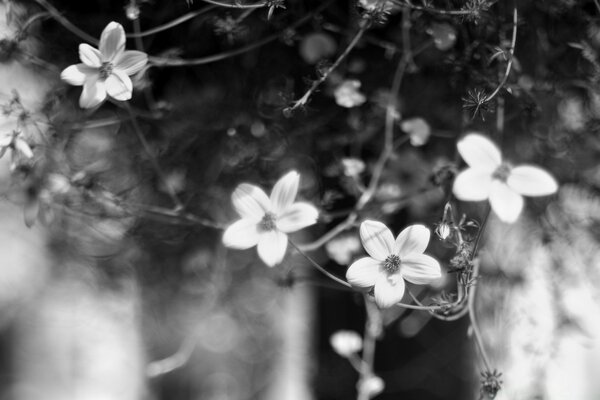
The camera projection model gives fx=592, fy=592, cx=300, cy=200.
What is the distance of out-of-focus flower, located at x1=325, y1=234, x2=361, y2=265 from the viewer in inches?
25.8

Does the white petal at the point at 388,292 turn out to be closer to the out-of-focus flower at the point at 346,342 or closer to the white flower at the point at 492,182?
the white flower at the point at 492,182

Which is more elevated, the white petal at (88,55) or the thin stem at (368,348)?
the white petal at (88,55)

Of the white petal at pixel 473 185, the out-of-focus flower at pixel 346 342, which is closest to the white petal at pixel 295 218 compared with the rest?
the white petal at pixel 473 185

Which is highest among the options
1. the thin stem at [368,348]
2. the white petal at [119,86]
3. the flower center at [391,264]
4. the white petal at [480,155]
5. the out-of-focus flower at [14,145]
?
the white petal at [480,155]

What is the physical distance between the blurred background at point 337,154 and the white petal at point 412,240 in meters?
0.20

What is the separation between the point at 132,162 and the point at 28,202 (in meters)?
0.25

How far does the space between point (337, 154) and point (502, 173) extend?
383 mm

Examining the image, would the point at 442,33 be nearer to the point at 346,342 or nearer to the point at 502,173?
the point at 502,173

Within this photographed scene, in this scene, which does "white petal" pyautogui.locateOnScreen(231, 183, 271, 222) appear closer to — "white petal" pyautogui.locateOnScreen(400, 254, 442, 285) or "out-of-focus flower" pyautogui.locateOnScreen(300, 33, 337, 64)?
"white petal" pyautogui.locateOnScreen(400, 254, 442, 285)

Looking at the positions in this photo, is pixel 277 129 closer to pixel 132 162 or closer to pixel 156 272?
pixel 132 162

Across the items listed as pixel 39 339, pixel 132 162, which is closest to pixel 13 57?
pixel 132 162

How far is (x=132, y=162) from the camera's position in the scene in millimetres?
851

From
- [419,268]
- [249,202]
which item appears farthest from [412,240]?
[249,202]

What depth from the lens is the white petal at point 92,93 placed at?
44 cm
